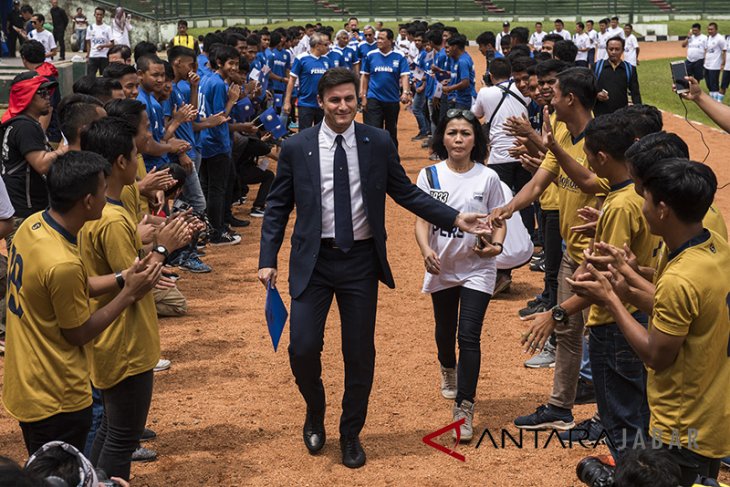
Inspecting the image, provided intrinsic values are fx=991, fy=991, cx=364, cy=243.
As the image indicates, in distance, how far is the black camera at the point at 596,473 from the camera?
351 cm

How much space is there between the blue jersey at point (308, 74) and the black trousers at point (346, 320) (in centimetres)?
1047

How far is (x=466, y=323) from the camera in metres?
6.73

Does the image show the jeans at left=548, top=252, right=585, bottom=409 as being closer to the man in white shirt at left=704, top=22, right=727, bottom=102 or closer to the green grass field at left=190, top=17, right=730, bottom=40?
the man in white shirt at left=704, top=22, right=727, bottom=102

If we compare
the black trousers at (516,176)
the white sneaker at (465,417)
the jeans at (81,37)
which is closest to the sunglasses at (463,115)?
the white sneaker at (465,417)

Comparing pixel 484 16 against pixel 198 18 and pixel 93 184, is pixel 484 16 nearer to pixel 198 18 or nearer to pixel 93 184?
pixel 198 18

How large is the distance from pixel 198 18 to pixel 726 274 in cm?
4458

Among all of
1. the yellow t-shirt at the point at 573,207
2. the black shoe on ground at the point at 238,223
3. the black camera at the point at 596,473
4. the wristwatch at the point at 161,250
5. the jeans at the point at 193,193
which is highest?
the wristwatch at the point at 161,250

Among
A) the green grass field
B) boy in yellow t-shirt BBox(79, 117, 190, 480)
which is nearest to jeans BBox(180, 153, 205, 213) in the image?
boy in yellow t-shirt BBox(79, 117, 190, 480)

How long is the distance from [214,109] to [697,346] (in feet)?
28.9

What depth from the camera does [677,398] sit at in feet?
14.4

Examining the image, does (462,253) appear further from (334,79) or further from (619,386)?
(619,386)

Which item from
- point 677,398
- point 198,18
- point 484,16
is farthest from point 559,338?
point 484,16

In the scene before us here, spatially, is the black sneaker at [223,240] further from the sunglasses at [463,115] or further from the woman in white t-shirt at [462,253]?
the sunglasses at [463,115]

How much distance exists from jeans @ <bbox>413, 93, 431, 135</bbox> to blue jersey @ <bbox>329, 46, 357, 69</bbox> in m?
1.84
